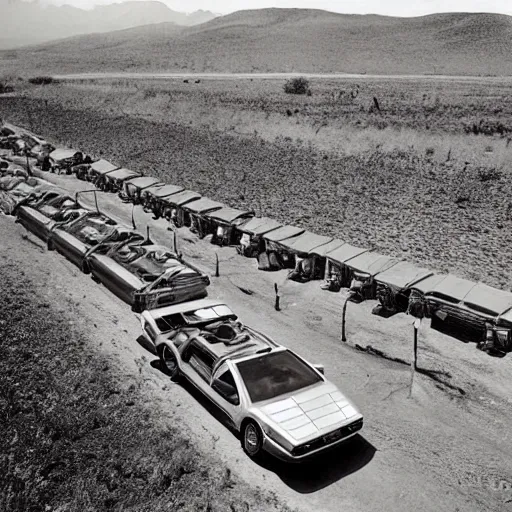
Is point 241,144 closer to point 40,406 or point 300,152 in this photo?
point 300,152

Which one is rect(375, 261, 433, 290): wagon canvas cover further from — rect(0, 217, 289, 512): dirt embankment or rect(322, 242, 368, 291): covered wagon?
rect(0, 217, 289, 512): dirt embankment

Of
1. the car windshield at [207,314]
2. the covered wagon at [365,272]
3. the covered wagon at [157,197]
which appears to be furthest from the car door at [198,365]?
the covered wagon at [157,197]

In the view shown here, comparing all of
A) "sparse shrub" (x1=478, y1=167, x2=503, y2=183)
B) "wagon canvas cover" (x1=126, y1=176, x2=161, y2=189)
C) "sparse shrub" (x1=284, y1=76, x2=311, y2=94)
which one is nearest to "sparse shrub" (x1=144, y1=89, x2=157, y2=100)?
"sparse shrub" (x1=284, y1=76, x2=311, y2=94)

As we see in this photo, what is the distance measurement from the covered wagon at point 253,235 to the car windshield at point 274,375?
7741 mm

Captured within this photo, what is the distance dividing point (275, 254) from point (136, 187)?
28.9ft

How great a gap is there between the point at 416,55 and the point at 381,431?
7106cm

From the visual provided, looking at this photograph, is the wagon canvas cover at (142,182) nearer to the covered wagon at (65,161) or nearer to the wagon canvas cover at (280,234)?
the covered wagon at (65,161)

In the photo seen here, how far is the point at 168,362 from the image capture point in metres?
11.1

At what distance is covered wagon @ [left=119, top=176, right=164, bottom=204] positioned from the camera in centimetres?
2270

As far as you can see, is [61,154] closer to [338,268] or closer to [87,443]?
[338,268]

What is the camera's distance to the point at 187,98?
144 ft

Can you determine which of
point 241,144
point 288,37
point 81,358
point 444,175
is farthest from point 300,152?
point 288,37

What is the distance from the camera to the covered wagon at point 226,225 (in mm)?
18422

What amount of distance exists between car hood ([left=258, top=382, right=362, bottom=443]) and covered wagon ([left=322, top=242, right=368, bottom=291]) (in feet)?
20.2
